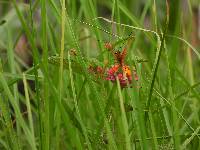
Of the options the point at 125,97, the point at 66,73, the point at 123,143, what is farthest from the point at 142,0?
the point at 123,143

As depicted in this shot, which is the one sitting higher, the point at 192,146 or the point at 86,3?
the point at 86,3

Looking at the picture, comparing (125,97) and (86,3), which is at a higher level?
(86,3)

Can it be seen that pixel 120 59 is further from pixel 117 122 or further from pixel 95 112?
pixel 95 112

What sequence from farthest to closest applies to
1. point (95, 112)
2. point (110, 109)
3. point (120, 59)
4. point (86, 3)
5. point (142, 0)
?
point (142, 0)
point (95, 112)
point (86, 3)
point (110, 109)
point (120, 59)

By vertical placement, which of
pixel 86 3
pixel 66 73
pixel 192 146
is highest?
pixel 86 3

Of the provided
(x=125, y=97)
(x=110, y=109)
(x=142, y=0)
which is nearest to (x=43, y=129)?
(x=110, y=109)

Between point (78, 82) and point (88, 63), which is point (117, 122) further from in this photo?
point (78, 82)

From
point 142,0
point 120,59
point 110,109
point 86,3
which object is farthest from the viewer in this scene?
point 142,0

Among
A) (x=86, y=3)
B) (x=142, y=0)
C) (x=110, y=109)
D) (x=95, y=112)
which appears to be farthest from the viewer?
(x=142, y=0)

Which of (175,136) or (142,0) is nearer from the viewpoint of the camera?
(175,136)
